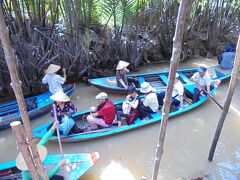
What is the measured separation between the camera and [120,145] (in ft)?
14.5

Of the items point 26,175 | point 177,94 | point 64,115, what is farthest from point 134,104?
point 26,175

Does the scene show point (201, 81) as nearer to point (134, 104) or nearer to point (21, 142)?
point (134, 104)

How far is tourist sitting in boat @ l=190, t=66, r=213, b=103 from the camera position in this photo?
17.6 feet

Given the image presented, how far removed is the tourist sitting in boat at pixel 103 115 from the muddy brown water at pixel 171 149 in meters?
0.30

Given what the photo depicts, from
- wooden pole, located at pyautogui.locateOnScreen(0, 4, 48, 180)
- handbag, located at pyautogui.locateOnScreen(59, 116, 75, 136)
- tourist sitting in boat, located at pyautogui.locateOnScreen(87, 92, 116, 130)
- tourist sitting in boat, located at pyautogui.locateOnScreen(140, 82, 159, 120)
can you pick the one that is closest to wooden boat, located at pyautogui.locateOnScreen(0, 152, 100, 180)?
handbag, located at pyautogui.locateOnScreen(59, 116, 75, 136)

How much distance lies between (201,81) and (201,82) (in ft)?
0.07

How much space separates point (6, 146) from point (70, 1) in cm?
391

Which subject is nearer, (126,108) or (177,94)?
(126,108)

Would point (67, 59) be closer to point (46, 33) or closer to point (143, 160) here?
point (46, 33)

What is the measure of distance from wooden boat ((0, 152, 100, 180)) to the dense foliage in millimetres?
2681

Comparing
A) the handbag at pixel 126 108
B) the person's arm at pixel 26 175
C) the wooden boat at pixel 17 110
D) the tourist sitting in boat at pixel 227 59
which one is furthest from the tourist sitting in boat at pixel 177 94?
the person's arm at pixel 26 175

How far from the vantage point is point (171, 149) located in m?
4.32

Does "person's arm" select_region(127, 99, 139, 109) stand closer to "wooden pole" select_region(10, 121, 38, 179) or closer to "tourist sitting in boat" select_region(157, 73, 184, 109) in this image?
"tourist sitting in boat" select_region(157, 73, 184, 109)

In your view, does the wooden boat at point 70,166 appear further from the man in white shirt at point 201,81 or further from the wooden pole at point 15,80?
the man in white shirt at point 201,81
